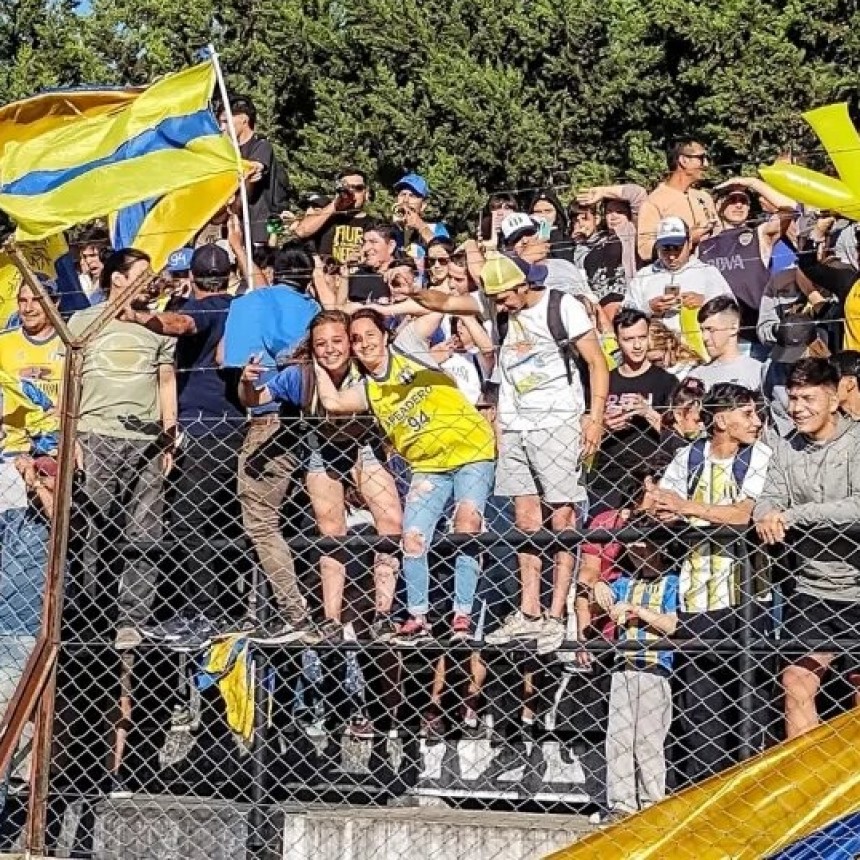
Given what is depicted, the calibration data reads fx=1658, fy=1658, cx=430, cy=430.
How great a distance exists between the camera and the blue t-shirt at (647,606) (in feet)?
19.4

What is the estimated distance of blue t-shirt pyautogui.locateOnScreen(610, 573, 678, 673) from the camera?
19.4ft

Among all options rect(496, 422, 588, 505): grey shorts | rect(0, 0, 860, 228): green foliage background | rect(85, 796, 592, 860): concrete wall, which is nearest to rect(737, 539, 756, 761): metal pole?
rect(85, 796, 592, 860): concrete wall

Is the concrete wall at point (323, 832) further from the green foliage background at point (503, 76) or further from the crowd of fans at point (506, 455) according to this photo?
the green foliage background at point (503, 76)

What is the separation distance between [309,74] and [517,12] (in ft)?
8.59

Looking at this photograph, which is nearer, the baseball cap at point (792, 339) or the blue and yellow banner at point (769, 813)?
the blue and yellow banner at point (769, 813)

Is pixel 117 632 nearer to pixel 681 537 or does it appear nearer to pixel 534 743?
pixel 534 743

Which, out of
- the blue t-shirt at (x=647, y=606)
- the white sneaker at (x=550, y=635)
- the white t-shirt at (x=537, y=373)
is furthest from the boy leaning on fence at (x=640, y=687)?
the white t-shirt at (x=537, y=373)

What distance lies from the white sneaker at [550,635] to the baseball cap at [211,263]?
262 cm

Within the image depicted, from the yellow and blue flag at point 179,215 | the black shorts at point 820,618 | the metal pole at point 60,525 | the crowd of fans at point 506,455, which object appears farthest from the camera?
the yellow and blue flag at point 179,215

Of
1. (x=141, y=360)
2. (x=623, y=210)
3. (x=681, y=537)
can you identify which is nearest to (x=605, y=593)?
(x=681, y=537)

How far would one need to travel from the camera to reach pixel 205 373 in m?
7.34

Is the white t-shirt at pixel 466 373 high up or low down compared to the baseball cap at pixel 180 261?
down

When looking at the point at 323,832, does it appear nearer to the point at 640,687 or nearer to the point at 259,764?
the point at 259,764

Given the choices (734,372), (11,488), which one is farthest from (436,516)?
(11,488)
